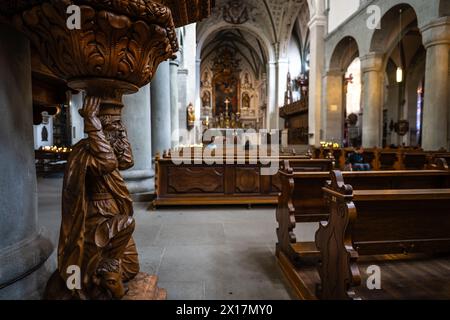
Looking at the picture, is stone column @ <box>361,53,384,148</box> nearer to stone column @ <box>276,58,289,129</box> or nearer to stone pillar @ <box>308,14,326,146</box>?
stone pillar @ <box>308,14,326,146</box>

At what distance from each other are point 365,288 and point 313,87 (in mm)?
13595

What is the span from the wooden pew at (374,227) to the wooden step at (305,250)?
42cm

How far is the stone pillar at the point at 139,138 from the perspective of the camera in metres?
5.27

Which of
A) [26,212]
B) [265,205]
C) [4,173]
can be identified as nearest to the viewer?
[4,173]

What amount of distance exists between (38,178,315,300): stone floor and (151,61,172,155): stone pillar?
2470mm

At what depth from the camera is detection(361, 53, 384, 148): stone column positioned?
11.4 meters

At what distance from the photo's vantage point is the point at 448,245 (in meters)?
2.38

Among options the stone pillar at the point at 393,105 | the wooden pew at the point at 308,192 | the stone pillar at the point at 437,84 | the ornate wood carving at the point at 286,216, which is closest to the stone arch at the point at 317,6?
the stone pillar at the point at 393,105

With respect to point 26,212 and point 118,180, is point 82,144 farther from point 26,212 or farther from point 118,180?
point 26,212

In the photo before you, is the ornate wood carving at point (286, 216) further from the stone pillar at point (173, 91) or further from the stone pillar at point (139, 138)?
the stone pillar at point (173, 91)

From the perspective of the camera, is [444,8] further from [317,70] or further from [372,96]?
[317,70]

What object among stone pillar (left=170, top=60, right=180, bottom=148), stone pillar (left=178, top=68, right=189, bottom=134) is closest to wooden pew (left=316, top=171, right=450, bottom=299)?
stone pillar (left=170, top=60, right=180, bottom=148)

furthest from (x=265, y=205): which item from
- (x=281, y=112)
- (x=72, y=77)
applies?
(x=281, y=112)

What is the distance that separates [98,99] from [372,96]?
11929 mm
